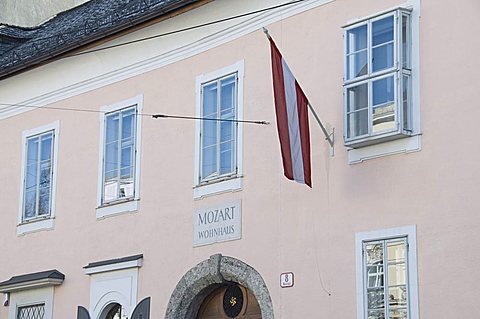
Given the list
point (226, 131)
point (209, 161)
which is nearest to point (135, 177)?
point (209, 161)

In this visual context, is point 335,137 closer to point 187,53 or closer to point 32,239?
point 187,53

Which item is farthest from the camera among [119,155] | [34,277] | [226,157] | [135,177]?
[34,277]

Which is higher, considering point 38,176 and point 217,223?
point 38,176

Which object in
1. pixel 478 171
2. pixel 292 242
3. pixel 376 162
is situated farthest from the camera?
pixel 292 242

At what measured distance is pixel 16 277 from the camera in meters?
20.0

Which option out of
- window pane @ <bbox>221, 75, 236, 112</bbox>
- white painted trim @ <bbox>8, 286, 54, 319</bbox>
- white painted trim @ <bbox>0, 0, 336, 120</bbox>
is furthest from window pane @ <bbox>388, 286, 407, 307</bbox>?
white painted trim @ <bbox>8, 286, 54, 319</bbox>

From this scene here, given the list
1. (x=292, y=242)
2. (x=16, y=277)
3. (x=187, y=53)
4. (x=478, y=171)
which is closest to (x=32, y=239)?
(x=16, y=277)

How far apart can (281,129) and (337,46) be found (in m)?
1.51

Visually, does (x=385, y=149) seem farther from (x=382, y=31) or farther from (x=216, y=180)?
(x=216, y=180)

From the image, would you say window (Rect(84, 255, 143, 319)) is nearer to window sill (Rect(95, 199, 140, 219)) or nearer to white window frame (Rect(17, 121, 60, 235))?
window sill (Rect(95, 199, 140, 219))

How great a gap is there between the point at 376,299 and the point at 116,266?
5.24 meters

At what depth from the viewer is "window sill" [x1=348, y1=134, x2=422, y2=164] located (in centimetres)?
1378

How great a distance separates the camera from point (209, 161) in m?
16.8

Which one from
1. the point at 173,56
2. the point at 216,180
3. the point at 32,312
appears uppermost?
the point at 173,56
